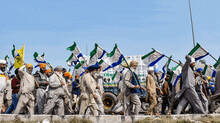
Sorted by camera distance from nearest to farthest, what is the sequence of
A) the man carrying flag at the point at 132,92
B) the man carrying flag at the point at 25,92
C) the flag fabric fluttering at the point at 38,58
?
the man carrying flag at the point at 25,92
the man carrying flag at the point at 132,92
the flag fabric fluttering at the point at 38,58

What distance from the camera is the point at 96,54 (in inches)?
655

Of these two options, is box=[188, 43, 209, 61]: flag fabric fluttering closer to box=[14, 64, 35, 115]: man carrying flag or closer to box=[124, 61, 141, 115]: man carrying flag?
box=[124, 61, 141, 115]: man carrying flag

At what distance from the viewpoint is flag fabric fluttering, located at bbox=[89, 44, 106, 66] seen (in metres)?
16.4

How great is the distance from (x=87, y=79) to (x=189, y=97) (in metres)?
2.92

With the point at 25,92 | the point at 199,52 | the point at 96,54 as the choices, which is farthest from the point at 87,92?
the point at 96,54

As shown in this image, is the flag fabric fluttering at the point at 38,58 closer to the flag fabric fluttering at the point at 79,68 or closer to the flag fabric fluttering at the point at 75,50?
the flag fabric fluttering at the point at 75,50

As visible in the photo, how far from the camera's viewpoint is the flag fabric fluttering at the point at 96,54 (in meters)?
16.4

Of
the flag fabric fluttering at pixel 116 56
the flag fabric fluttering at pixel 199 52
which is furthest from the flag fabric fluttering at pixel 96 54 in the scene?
the flag fabric fluttering at pixel 199 52

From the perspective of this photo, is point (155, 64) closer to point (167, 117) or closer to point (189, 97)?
point (189, 97)

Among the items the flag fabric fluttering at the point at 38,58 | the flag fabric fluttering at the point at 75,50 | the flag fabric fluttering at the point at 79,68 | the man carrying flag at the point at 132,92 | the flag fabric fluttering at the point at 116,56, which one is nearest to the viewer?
the man carrying flag at the point at 132,92

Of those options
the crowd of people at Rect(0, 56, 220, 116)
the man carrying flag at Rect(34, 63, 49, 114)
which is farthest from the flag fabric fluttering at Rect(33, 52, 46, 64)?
the man carrying flag at Rect(34, 63, 49, 114)

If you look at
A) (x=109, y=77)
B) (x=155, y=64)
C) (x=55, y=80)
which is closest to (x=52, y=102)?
(x=55, y=80)

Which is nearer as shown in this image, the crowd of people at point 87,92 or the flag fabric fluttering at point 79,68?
the crowd of people at point 87,92

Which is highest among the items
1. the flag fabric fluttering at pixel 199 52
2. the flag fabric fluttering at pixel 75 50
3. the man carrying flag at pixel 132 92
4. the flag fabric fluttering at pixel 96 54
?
the flag fabric fluttering at pixel 75 50
